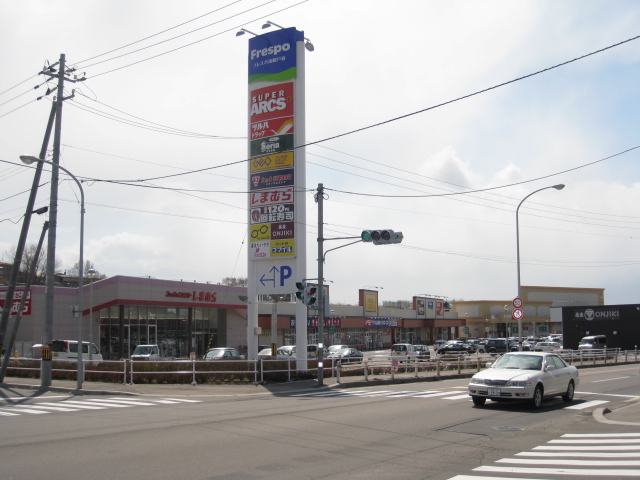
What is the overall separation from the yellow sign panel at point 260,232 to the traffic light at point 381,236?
7009 mm

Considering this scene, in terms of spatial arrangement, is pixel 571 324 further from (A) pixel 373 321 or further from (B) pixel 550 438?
(B) pixel 550 438

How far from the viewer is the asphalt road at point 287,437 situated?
30.1 ft

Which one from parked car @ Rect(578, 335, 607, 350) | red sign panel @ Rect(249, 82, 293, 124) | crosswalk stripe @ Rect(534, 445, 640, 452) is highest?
red sign panel @ Rect(249, 82, 293, 124)

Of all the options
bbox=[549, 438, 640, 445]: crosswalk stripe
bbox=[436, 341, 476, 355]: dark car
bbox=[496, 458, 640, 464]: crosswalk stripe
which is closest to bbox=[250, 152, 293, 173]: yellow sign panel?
bbox=[549, 438, 640, 445]: crosswalk stripe

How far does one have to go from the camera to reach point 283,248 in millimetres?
30469

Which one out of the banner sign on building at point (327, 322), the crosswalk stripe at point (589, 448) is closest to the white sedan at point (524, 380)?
the crosswalk stripe at point (589, 448)

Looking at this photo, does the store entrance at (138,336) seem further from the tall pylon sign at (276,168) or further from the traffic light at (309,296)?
the traffic light at (309,296)

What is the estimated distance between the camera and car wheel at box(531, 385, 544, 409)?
54.8 ft

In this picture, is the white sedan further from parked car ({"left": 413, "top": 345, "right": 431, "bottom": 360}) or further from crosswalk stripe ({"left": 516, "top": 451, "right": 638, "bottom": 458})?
parked car ({"left": 413, "top": 345, "right": 431, "bottom": 360})

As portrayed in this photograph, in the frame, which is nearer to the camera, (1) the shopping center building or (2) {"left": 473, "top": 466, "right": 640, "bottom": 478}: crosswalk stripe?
(2) {"left": 473, "top": 466, "right": 640, "bottom": 478}: crosswalk stripe

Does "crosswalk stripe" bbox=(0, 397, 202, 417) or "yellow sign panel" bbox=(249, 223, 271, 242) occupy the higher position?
"yellow sign panel" bbox=(249, 223, 271, 242)

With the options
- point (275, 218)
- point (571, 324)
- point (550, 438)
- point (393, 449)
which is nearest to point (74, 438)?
point (393, 449)

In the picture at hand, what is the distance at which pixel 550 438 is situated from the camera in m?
12.5

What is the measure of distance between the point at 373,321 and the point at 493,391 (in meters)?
61.4
